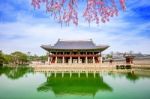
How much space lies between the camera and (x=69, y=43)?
50781mm

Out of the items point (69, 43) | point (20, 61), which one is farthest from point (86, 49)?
point (20, 61)

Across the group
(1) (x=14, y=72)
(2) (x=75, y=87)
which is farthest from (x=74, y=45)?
(2) (x=75, y=87)

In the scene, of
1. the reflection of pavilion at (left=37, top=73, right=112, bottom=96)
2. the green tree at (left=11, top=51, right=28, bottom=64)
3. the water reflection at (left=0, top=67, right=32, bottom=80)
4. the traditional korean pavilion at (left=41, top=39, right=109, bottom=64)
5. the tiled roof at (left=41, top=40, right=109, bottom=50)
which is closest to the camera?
the reflection of pavilion at (left=37, top=73, right=112, bottom=96)

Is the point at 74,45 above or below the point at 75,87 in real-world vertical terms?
above

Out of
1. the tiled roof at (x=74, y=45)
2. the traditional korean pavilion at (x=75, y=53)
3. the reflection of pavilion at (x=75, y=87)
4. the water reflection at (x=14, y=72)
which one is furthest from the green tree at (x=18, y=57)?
the reflection of pavilion at (x=75, y=87)

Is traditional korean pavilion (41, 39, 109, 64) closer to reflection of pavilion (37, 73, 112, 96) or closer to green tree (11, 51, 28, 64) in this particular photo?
reflection of pavilion (37, 73, 112, 96)

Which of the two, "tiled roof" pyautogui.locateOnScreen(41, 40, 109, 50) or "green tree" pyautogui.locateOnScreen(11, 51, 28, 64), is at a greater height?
"tiled roof" pyautogui.locateOnScreen(41, 40, 109, 50)

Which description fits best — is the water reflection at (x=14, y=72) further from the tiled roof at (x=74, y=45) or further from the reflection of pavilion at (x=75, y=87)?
the reflection of pavilion at (x=75, y=87)

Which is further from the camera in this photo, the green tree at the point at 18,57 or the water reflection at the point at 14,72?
the green tree at the point at 18,57

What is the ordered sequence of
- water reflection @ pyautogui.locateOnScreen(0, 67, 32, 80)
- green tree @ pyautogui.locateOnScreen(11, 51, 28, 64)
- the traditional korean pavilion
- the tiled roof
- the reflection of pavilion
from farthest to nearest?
green tree @ pyautogui.locateOnScreen(11, 51, 28, 64)
the tiled roof
the traditional korean pavilion
water reflection @ pyautogui.locateOnScreen(0, 67, 32, 80)
the reflection of pavilion

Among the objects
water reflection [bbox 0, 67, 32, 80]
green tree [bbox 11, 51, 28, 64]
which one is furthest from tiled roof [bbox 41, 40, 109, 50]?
green tree [bbox 11, 51, 28, 64]

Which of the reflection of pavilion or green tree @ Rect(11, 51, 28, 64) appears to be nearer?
the reflection of pavilion

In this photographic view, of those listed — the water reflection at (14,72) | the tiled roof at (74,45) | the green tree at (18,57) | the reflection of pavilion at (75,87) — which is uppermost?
the tiled roof at (74,45)

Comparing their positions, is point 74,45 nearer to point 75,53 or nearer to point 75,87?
point 75,53
